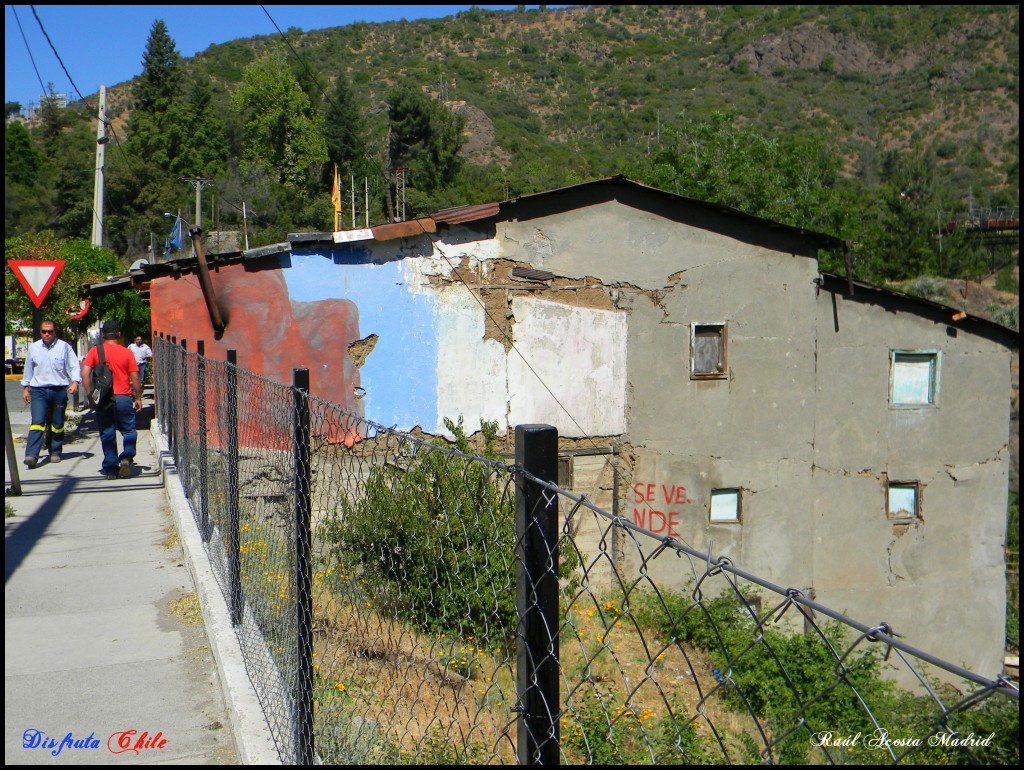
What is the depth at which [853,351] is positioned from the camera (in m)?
13.1

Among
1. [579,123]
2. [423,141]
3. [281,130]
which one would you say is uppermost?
[579,123]

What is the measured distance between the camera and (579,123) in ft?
276

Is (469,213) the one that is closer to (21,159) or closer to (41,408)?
(41,408)

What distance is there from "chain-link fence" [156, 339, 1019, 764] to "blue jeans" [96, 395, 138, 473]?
6.79 feet

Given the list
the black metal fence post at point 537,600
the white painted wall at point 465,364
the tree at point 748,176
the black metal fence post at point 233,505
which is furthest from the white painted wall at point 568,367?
the tree at point 748,176

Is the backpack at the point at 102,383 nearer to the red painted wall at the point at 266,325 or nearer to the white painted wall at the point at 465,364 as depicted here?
the red painted wall at the point at 266,325

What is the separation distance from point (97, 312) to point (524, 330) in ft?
43.5

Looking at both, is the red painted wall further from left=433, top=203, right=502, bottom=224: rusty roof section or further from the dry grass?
the dry grass

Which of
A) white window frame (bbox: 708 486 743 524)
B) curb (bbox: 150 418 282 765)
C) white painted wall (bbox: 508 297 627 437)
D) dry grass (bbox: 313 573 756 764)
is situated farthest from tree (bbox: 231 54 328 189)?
dry grass (bbox: 313 573 756 764)

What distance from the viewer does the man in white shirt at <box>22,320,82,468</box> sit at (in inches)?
398

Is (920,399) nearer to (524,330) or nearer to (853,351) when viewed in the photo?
(853,351)

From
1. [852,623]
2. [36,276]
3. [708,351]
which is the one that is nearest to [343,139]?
[708,351]

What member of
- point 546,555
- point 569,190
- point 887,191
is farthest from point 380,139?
point 546,555

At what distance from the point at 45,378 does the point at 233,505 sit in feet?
21.8
